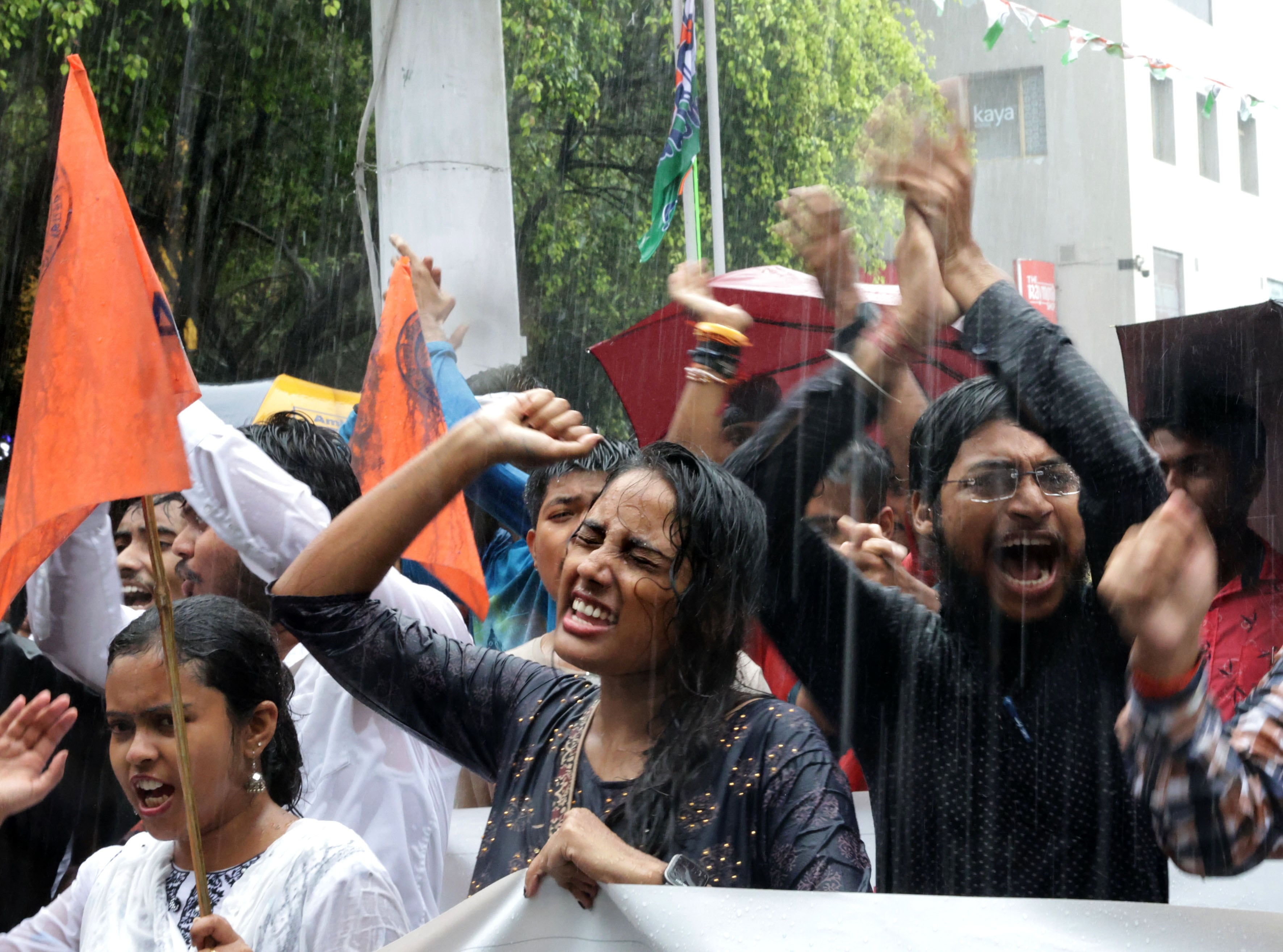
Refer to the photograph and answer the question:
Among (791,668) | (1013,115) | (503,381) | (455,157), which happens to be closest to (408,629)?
(791,668)

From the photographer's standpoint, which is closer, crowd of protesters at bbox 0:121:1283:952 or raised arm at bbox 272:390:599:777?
crowd of protesters at bbox 0:121:1283:952

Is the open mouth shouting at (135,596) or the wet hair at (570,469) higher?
the wet hair at (570,469)

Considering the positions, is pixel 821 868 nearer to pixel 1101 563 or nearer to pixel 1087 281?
pixel 1101 563

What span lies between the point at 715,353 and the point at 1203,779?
5.18ft

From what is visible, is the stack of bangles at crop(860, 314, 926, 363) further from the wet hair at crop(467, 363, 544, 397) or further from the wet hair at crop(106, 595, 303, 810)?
the wet hair at crop(467, 363, 544, 397)

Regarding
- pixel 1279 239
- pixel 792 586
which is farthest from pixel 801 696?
pixel 1279 239

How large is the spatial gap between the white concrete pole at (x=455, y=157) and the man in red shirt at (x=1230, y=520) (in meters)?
3.73

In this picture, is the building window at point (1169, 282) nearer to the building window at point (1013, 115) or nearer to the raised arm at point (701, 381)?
the building window at point (1013, 115)

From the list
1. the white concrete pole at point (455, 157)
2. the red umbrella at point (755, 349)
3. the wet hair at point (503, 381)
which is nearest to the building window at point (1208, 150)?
the white concrete pole at point (455, 157)

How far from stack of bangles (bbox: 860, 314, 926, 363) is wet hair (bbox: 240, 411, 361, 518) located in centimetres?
139

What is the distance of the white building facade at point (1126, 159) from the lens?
2220 centimetres

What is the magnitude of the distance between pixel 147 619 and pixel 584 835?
1.09 metres

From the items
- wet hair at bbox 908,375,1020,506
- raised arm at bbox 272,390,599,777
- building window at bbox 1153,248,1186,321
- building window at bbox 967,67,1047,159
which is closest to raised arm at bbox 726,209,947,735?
wet hair at bbox 908,375,1020,506

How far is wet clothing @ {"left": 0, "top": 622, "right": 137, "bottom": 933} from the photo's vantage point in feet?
10.7
